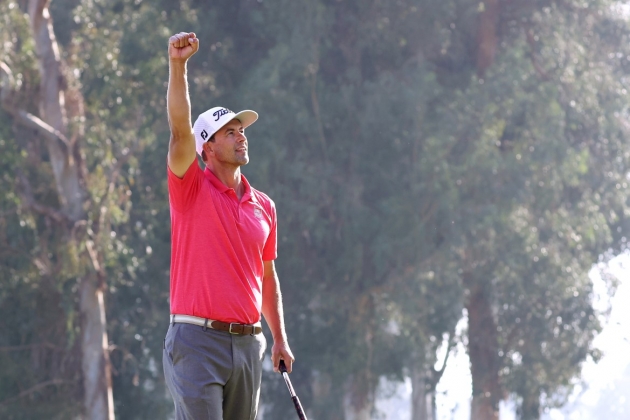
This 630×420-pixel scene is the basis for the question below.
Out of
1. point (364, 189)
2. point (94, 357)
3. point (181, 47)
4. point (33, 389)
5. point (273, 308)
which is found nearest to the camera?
point (181, 47)

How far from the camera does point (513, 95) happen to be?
78.9ft

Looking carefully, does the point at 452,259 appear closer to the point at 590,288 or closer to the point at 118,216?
the point at 590,288

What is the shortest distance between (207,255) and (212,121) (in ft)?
2.25

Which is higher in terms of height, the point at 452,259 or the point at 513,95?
the point at 513,95

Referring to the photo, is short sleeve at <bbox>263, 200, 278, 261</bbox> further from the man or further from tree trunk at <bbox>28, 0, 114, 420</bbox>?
tree trunk at <bbox>28, 0, 114, 420</bbox>

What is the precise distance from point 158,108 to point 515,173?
684 cm

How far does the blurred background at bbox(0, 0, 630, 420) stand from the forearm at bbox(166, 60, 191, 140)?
16.1m

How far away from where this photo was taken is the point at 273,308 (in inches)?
237

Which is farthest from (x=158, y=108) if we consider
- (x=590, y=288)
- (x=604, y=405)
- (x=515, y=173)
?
(x=604, y=405)

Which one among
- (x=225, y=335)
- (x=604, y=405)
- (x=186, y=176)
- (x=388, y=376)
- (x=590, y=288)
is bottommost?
(x=225, y=335)

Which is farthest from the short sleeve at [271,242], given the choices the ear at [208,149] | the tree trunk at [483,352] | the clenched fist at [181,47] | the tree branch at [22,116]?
the tree trunk at [483,352]

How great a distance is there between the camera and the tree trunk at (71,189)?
67.4 ft

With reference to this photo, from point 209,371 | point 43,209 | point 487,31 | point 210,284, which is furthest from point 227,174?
point 487,31

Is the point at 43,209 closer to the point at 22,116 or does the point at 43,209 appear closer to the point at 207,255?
the point at 22,116
